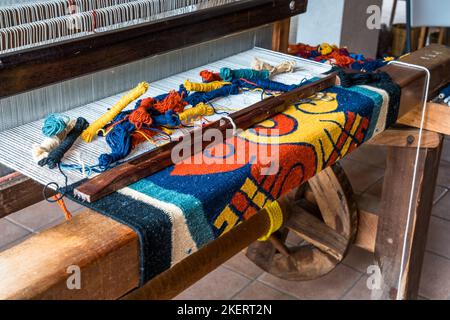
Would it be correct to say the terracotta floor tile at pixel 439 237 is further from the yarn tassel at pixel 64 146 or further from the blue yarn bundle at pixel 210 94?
the yarn tassel at pixel 64 146

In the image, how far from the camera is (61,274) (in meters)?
0.73

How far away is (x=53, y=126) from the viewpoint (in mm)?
1051

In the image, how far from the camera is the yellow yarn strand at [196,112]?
115cm

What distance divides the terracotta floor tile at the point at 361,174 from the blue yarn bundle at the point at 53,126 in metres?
1.93

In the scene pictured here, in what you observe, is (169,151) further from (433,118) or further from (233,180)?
(433,118)

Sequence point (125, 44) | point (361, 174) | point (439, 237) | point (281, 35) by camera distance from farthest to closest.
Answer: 1. point (361, 174)
2. point (439, 237)
3. point (281, 35)
4. point (125, 44)

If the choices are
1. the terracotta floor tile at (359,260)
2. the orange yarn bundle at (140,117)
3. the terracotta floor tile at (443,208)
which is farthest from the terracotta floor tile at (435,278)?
the orange yarn bundle at (140,117)

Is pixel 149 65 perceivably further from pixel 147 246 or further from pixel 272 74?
pixel 147 246

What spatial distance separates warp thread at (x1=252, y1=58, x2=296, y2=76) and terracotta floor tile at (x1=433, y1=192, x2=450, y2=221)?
4.79ft

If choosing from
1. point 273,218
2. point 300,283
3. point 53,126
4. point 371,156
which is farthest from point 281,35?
point 371,156

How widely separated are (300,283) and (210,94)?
44.7 inches
